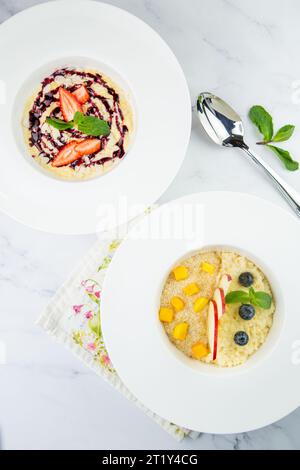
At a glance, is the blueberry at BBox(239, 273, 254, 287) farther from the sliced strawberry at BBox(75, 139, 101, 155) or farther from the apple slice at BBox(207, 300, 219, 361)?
the sliced strawberry at BBox(75, 139, 101, 155)

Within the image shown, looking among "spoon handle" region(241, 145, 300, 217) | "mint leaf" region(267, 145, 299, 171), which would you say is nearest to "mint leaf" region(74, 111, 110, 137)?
"spoon handle" region(241, 145, 300, 217)

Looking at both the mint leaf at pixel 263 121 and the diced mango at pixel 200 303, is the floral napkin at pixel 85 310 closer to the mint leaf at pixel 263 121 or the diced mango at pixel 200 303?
the diced mango at pixel 200 303

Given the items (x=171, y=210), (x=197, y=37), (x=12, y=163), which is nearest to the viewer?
(x=171, y=210)

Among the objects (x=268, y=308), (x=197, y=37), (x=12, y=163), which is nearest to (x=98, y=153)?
(x=12, y=163)

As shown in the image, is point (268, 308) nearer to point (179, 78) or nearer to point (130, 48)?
point (179, 78)

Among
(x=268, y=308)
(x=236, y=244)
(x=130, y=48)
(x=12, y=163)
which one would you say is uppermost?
(x=130, y=48)

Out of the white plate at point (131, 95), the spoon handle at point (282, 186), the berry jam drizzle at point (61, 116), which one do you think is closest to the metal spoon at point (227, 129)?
the spoon handle at point (282, 186)

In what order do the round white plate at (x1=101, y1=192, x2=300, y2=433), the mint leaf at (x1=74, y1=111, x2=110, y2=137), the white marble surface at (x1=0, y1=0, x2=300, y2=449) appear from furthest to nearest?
1. the white marble surface at (x1=0, y1=0, x2=300, y2=449)
2. the mint leaf at (x1=74, y1=111, x2=110, y2=137)
3. the round white plate at (x1=101, y1=192, x2=300, y2=433)
